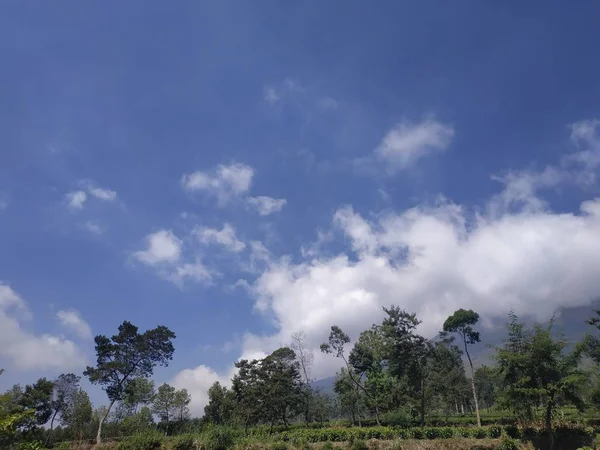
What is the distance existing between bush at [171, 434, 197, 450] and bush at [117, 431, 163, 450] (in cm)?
80

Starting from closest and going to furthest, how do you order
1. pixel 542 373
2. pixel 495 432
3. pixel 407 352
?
pixel 542 373
pixel 495 432
pixel 407 352

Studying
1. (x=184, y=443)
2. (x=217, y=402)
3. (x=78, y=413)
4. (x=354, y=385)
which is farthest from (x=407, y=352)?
(x=78, y=413)

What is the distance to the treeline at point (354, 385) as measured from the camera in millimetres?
22109

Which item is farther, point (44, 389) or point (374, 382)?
point (44, 389)

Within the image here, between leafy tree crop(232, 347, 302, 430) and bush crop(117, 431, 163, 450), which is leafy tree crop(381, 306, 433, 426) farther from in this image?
bush crop(117, 431, 163, 450)

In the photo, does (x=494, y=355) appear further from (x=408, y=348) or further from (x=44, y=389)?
(x=44, y=389)

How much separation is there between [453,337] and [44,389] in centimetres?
4619

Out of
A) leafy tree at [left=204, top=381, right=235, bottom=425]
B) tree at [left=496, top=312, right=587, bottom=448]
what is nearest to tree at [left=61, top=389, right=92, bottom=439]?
leafy tree at [left=204, top=381, right=235, bottom=425]

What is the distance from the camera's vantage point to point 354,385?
3950 cm

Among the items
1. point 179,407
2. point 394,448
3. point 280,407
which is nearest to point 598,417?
point 394,448

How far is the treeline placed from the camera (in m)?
22.1

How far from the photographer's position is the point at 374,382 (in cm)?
3781

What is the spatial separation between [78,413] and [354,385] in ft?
99.5

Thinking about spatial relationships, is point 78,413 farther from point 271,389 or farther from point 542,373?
point 542,373
